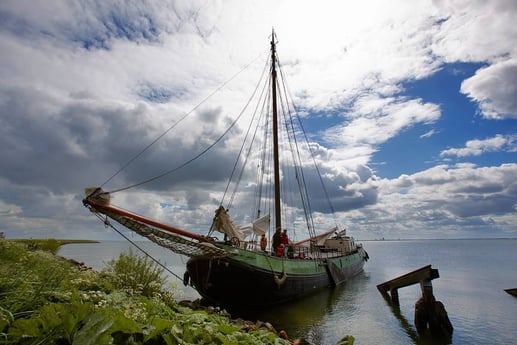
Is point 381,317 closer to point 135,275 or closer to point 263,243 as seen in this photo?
point 263,243

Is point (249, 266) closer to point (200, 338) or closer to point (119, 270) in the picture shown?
point (119, 270)

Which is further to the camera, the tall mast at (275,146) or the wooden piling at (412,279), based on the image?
the tall mast at (275,146)

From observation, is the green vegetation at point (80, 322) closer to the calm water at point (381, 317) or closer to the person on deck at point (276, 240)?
the calm water at point (381, 317)

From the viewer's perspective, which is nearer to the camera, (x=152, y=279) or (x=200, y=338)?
(x=200, y=338)

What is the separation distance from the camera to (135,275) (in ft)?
30.1

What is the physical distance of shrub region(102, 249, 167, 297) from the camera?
8.72m

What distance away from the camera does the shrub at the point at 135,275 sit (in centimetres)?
872

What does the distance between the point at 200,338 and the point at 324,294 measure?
19781 mm

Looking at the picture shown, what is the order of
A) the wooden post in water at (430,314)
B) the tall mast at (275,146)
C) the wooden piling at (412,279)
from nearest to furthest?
the wooden post in water at (430,314) < the wooden piling at (412,279) < the tall mast at (275,146)

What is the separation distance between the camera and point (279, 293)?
674 inches

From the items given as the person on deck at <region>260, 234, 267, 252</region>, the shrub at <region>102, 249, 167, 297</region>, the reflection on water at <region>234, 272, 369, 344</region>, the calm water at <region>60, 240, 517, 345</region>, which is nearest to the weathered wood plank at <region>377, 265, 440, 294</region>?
the calm water at <region>60, 240, 517, 345</region>

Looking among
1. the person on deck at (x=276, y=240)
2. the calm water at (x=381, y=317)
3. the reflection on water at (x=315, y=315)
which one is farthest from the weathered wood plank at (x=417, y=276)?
the person on deck at (x=276, y=240)

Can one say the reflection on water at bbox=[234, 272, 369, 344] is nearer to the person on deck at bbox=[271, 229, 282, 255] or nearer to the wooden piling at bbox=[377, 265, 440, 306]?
the wooden piling at bbox=[377, 265, 440, 306]

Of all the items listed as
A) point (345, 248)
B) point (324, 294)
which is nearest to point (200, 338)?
point (324, 294)
